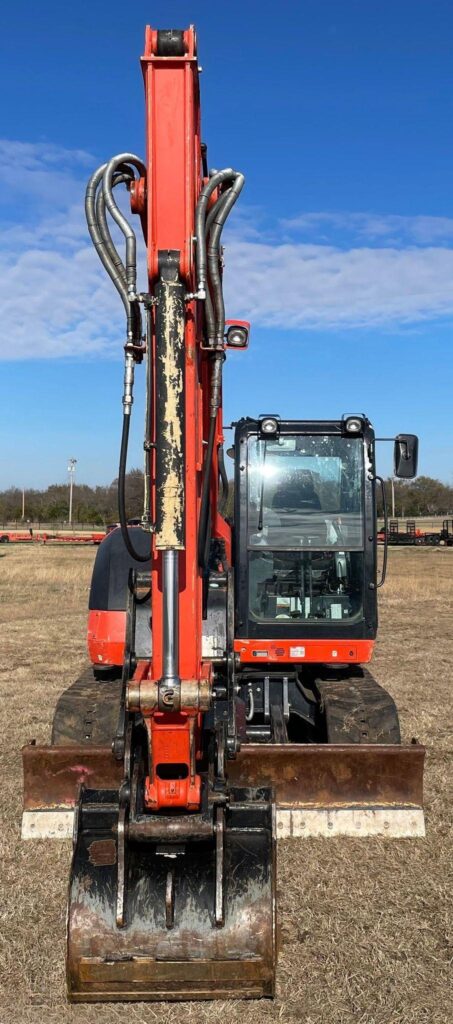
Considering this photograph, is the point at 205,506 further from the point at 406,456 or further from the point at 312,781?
the point at 406,456

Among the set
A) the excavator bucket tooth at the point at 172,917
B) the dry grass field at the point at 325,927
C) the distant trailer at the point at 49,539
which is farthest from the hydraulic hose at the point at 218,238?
the distant trailer at the point at 49,539

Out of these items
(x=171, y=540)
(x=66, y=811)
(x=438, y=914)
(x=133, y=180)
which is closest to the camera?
(x=171, y=540)

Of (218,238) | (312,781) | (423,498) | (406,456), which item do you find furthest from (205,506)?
(423,498)

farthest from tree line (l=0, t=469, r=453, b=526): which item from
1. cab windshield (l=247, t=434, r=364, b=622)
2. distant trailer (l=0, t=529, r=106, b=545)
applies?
cab windshield (l=247, t=434, r=364, b=622)

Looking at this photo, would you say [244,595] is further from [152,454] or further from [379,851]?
[152,454]

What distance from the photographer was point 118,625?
6137mm

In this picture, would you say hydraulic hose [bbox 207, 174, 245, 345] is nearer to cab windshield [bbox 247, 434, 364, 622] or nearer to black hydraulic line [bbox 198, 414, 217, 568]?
black hydraulic line [bbox 198, 414, 217, 568]

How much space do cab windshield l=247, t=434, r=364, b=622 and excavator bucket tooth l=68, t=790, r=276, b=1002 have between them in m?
2.62

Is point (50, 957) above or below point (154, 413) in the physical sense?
below

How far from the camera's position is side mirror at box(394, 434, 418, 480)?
6090 mm

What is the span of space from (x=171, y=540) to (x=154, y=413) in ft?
1.74

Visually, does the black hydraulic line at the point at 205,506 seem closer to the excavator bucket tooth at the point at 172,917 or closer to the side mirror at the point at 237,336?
the excavator bucket tooth at the point at 172,917

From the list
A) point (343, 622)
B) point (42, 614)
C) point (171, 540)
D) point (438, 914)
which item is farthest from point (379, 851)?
point (42, 614)

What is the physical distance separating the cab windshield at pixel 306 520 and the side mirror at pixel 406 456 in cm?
29
